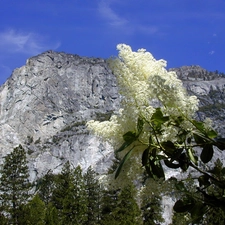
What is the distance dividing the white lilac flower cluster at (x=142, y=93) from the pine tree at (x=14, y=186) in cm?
2860

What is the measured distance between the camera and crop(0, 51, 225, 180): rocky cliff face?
388 feet

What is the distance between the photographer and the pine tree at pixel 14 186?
3033 cm

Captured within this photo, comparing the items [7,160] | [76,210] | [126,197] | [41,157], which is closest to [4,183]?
[7,160]

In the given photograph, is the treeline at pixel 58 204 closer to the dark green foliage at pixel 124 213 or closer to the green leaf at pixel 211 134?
the dark green foliage at pixel 124 213

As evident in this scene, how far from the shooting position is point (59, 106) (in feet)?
471

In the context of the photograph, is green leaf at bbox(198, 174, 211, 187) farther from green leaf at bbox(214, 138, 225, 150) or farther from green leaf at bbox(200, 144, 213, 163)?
green leaf at bbox(214, 138, 225, 150)

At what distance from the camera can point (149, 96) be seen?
3.03 meters

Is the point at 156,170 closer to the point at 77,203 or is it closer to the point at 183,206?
the point at 183,206

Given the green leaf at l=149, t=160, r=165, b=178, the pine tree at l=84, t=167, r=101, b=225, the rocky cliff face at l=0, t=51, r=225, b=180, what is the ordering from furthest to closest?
the rocky cliff face at l=0, t=51, r=225, b=180
the pine tree at l=84, t=167, r=101, b=225
the green leaf at l=149, t=160, r=165, b=178

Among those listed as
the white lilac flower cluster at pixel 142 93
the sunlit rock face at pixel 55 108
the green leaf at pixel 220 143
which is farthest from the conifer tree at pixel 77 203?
Result: the sunlit rock face at pixel 55 108

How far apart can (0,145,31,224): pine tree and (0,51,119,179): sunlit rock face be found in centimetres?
7604

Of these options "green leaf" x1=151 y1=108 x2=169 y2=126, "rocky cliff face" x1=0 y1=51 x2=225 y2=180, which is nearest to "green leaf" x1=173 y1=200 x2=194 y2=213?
"green leaf" x1=151 y1=108 x2=169 y2=126

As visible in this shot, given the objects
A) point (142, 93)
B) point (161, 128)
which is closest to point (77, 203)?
point (142, 93)

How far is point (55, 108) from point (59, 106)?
2.21m
